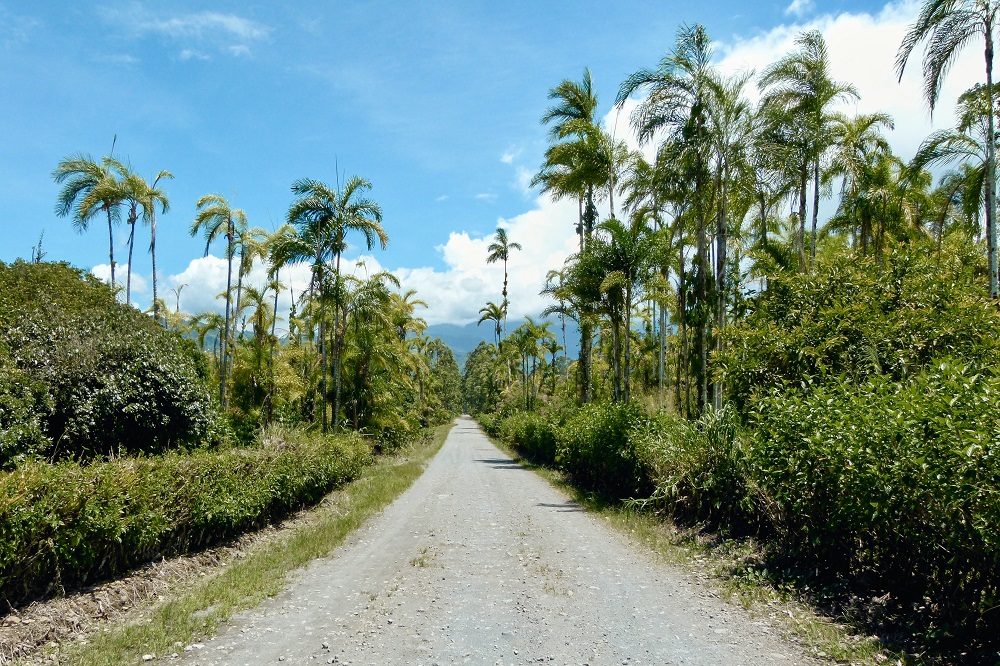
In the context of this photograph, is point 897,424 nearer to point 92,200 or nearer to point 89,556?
point 89,556

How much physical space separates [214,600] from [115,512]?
1.32m

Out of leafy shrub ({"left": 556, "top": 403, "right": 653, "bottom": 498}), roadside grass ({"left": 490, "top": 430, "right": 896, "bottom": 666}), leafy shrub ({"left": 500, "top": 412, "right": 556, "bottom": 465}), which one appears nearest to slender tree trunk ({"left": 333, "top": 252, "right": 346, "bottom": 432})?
leafy shrub ({"left": 500, "top": 412, "right": 556, "bottom": 465})

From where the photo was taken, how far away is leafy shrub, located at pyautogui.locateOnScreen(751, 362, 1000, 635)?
4219 millimetres

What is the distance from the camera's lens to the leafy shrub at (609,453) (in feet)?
43.1

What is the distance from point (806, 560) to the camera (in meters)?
6.95

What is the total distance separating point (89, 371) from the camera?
1008 cm

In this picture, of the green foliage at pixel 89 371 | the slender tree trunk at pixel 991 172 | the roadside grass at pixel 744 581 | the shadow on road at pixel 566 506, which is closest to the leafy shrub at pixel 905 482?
the roadside grass at pixel 744 581

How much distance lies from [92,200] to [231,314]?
5845 mm

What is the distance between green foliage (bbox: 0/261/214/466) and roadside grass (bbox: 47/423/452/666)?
301cm

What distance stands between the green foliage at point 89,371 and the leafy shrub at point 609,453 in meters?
8.42

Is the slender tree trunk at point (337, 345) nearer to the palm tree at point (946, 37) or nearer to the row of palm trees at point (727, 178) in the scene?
the row of palm trees at point (727, 178)

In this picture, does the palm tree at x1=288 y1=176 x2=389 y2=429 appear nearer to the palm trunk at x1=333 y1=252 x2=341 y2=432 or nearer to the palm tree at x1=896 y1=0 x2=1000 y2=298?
the palm trunk at x1=333 y1=252 x2=341 y2=432

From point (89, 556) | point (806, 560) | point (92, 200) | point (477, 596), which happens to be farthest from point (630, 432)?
point (92, 200)

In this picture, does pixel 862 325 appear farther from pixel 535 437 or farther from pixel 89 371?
pixel 535 437
